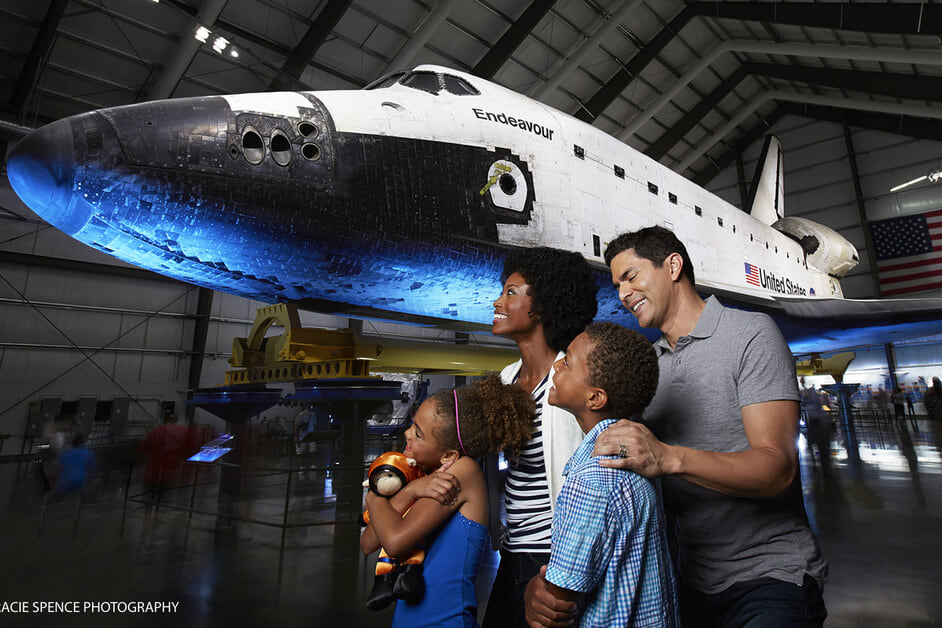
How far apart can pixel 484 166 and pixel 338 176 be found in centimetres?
83

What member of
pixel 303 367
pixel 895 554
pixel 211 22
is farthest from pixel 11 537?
pixel 211 22

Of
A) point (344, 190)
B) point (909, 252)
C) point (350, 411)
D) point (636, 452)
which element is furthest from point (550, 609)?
point (909, 252)

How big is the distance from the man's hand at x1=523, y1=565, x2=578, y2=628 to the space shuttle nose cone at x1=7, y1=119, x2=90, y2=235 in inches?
76.4

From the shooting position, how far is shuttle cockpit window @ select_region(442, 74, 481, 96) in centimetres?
283

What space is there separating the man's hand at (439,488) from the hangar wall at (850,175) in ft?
77.0

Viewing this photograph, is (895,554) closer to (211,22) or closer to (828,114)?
(211,22)

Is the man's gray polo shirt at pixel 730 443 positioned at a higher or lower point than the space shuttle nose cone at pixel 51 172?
lower

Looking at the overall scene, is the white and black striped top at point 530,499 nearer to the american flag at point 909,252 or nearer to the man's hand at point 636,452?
the man's hand at point 636,452

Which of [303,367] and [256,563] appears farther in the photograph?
[303,367]

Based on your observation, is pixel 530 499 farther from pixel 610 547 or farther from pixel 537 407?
pixel 610 547

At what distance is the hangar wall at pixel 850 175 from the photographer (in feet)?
61.5

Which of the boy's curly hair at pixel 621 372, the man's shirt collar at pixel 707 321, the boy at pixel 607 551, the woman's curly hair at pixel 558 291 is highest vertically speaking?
the woman's curly hair at pixel 558 291

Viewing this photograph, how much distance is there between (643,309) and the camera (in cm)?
133

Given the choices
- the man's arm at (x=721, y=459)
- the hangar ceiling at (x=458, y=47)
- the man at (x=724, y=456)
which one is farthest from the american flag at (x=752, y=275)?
the hangar ceiling at (x=458, y=47)
